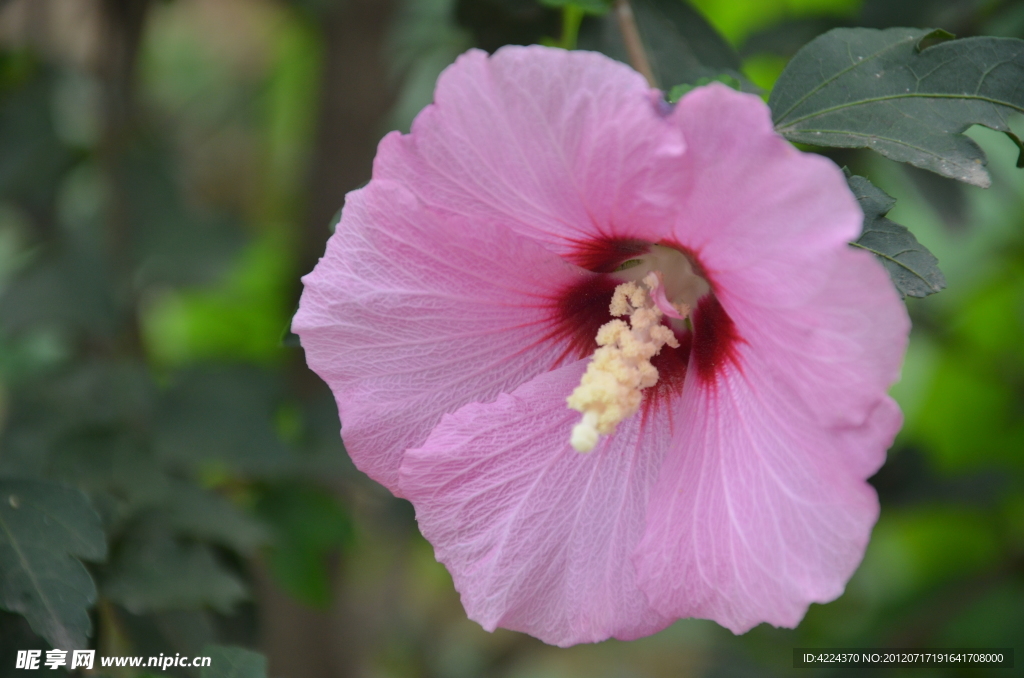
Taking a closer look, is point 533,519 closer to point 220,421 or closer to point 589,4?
point 589,4

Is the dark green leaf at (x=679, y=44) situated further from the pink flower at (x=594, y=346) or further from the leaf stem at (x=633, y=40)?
the pink flower at (x=594, y=346)

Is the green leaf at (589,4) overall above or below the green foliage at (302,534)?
above

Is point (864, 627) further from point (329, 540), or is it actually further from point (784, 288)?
point (784, 288)

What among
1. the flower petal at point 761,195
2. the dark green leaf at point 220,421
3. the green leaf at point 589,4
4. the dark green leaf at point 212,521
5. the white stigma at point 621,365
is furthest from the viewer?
the dark green leaf at point 220,421

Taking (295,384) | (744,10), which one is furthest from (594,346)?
(744,10)

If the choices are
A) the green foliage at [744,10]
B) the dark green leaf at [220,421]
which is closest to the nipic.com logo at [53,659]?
the dark green leaf at [220,421]

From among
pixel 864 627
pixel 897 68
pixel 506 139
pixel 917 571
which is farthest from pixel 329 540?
pixel 917 571

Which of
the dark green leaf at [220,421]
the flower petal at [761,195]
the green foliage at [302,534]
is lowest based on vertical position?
the green foliage at [302,534]

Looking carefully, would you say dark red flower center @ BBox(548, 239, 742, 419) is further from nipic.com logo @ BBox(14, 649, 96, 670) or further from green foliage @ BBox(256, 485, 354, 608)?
green foliage @ BBox(256, 485, 354, 608)
